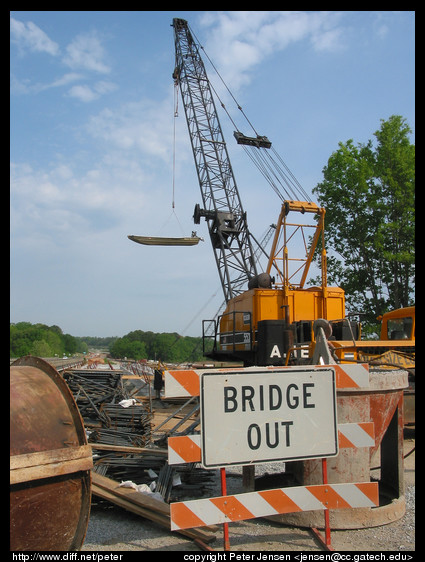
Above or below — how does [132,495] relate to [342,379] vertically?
below

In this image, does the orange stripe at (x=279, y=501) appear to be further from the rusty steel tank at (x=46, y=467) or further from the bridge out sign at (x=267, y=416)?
the rusty steel tank at (x=46, y=467)

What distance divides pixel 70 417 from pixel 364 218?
24249 millimetres

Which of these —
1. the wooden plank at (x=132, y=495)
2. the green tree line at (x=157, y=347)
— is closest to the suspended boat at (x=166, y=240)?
the wooden plank at (x=132, y=495)

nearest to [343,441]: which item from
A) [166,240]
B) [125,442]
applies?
[125,442]

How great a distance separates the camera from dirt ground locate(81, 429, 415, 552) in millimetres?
4383

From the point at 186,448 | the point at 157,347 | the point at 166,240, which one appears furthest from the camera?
the point at 157,347

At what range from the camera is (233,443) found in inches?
154

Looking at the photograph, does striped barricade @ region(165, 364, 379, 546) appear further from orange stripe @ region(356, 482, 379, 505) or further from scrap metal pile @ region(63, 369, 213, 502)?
scrap metal pile @ region(63, 369, 213, 502)

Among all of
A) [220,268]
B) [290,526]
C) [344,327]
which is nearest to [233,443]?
[290,526]

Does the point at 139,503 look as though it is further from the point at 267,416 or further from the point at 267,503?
the point at 267,416

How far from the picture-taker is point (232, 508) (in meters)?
3.92

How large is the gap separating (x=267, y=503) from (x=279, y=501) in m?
0.13

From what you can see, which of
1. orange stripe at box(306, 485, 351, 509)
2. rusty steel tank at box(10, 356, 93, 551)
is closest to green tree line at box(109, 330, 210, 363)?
orange stripe at box(306, 485, 351, 509)

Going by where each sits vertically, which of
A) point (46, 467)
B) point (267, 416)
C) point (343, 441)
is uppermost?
point (267, 416)
